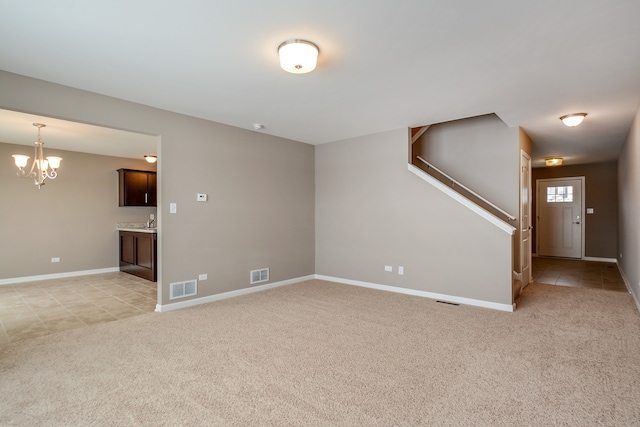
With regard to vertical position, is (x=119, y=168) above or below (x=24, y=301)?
above

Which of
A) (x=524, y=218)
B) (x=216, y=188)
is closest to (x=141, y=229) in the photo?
(x=216, y=188)

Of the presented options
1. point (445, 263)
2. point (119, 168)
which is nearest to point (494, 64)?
point (445, 263)

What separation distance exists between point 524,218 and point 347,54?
409 centimetres

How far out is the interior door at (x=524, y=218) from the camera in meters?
4.96

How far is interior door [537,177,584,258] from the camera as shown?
8.45 meters

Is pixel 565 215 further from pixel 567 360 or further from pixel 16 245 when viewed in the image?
pixel 16 245

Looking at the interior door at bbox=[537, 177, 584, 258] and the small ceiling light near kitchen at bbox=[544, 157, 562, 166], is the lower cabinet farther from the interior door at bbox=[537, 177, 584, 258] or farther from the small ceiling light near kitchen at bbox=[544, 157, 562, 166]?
the interior door at bbox=[537, 177, 584, 258]

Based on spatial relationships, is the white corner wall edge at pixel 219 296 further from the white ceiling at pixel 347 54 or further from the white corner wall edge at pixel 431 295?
the white ceiling at pixel 347 54

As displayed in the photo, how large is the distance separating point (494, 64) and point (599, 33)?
0.69 metres

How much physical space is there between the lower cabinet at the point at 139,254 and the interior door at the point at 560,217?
934 centimetres

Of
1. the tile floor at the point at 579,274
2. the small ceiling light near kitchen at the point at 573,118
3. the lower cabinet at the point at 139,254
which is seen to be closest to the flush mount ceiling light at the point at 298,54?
the small ceiling light near kitchen at the point at 573,118

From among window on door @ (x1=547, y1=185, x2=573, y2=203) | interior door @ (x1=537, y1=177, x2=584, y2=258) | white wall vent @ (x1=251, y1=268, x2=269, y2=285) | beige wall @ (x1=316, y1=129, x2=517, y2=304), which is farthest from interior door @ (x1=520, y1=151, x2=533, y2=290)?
window on door @ (x1=547, y1=185, x2=573, y2=203)

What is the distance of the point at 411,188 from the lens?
502 centimetres

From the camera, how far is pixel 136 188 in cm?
741
